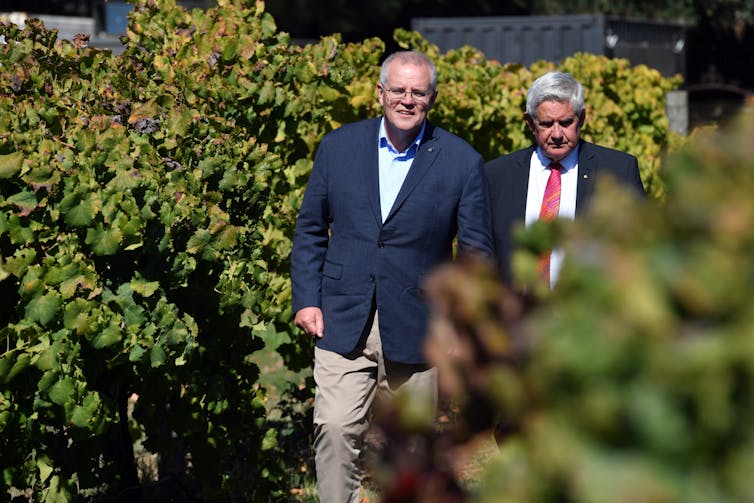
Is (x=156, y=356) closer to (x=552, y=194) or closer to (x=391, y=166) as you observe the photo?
(x=391, y=166)

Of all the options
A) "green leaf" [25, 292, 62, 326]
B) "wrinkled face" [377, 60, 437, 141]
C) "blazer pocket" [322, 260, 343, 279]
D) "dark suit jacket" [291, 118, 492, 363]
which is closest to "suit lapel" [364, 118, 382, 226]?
"dark suit jacket" [291, 118, 492, 363]

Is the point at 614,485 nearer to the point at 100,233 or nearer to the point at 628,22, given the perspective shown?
the point at 100,233

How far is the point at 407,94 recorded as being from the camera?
4793 mm

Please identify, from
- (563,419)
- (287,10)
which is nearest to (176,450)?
(563,419)

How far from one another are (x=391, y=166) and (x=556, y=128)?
2.20 feet

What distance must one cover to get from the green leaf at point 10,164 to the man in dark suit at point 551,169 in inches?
74.6

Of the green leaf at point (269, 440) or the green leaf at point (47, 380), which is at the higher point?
the green leaf at point (47, 380)

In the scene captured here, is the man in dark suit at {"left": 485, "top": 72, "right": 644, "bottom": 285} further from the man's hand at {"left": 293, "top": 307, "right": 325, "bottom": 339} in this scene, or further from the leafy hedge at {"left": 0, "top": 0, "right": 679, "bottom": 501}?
the leafy hedge at {"left": 0, "top": 0, "right": 679, "bottom": 501}

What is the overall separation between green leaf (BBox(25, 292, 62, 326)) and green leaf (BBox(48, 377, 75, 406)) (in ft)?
0.64

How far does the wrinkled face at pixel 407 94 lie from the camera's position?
4.78 meters

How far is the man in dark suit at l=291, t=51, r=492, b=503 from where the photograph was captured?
15.7 ft

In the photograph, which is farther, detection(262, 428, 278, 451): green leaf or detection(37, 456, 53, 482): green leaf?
detection(262, 428, 278, 451): green leaf

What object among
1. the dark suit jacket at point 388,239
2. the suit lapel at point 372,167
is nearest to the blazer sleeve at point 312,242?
the dark suit jacket at point 388,239

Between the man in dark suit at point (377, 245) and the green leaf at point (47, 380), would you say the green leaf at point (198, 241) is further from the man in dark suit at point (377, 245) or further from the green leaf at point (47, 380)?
the green leaf at point (47, 380)
